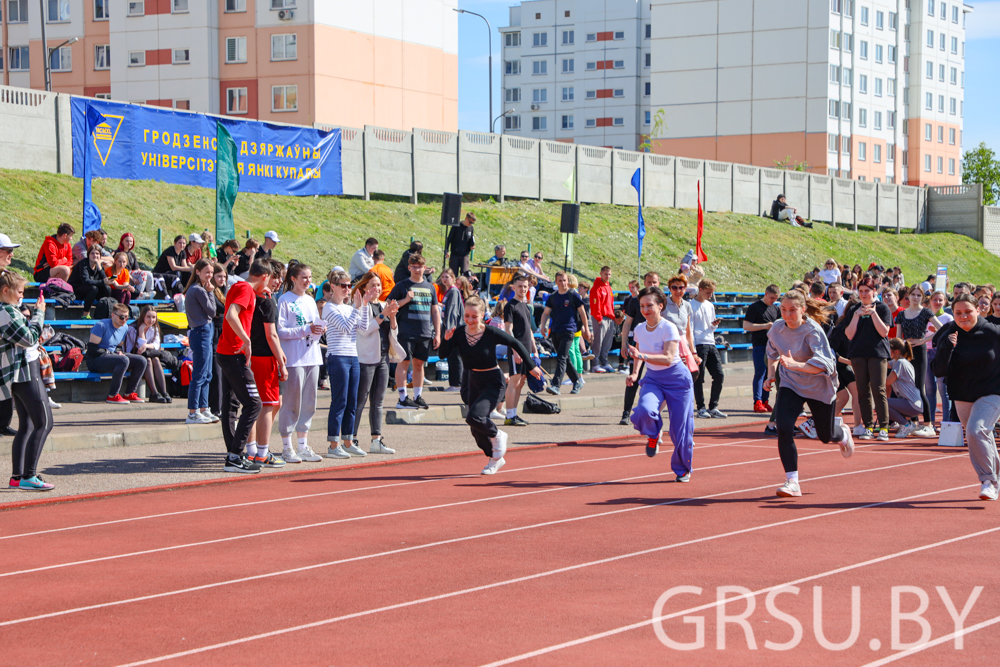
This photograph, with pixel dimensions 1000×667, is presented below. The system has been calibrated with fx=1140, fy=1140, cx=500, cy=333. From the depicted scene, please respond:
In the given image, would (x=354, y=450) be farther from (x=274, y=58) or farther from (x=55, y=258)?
(x=274, y=58)

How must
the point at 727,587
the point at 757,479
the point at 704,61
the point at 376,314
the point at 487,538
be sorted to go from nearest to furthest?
the point at 727,587
the point at 487,538
the point at 757,479
the point at 376,314
the point at 704,61

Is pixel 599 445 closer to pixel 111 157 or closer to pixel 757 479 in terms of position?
pixel 757 479

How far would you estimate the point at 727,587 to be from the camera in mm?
6832

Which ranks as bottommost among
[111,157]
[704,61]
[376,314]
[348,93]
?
[376,314]

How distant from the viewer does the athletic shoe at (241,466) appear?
11.6m

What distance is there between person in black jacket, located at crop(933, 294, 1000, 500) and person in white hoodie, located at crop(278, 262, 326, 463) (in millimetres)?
6132

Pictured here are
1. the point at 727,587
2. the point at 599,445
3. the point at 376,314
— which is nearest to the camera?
the point at 727,587

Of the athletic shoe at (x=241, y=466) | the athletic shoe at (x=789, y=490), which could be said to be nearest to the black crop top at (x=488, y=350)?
the athletic shoe at (x=241, y=466)

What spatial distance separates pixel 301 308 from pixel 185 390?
21.7ft

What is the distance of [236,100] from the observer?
214 ft

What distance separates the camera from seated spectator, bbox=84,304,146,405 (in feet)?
54.4

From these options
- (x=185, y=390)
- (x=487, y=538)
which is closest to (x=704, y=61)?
(x=185, y=390)

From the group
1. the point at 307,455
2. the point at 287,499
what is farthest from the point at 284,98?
the point at 287,499

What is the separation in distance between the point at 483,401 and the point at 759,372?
25.9 feet
